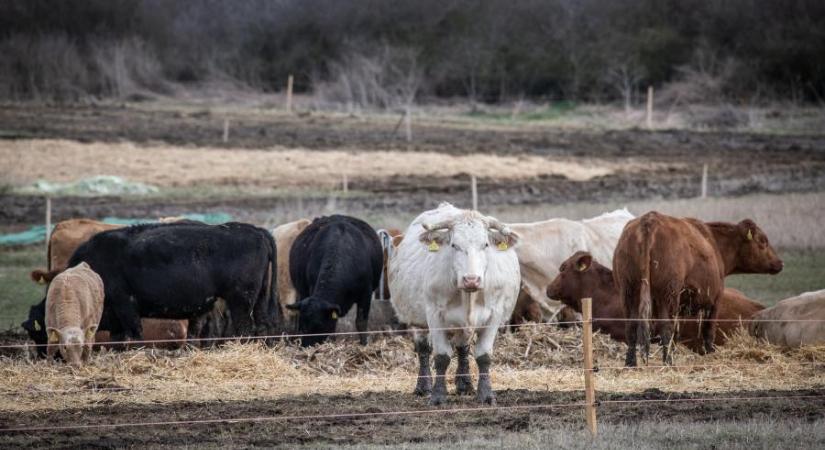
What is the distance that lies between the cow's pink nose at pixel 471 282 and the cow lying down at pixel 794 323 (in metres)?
4.42

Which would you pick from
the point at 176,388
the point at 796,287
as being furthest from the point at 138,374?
the point at 796,287

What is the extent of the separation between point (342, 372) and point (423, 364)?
6.07 ft

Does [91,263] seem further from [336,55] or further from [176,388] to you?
[336,55]

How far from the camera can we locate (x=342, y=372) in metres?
14.3

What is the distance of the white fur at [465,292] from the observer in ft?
39.1

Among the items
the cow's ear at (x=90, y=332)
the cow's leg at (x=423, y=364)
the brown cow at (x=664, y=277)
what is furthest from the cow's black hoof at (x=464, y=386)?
the cow's ear at (x=90, y=332)

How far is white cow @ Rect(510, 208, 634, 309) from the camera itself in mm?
18125

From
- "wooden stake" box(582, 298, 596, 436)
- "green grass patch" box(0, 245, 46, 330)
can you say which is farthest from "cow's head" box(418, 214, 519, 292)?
"green grass patch" box(0, 245, 46, 330)

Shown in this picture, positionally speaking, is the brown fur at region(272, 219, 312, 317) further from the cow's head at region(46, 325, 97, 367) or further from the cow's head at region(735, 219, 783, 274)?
the cow's head at region(735, 219, 783, 274)

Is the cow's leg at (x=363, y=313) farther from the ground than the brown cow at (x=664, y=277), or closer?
closer

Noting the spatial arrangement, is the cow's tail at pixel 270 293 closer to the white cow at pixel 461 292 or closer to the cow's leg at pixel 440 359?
the white cow at pixel 461 292

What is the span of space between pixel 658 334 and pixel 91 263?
6915 millimetres

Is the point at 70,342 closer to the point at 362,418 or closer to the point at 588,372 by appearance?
the point at 362,418

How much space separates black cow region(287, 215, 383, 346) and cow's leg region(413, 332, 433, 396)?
3.45m
